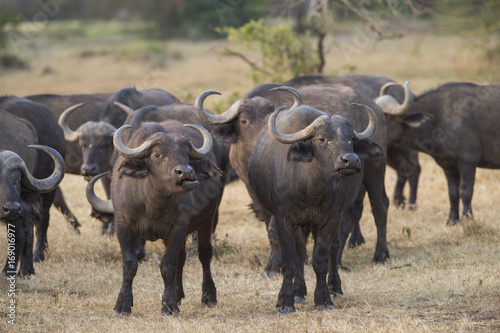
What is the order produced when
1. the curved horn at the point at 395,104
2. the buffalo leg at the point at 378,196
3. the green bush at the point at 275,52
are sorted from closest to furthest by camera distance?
the buffalo leg at the point at 378,196 → the curved horn at the point at 395,104 → the green bush at the point at 275,52

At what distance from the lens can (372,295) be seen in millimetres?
7094

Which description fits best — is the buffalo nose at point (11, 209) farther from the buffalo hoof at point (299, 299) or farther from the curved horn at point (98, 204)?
the buffalo hoof at point (299, 299)

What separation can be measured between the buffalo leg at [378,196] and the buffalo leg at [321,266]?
202cm

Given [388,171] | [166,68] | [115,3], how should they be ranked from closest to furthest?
[388,171], [166,68], [115,3]

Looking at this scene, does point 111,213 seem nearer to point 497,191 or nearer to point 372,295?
point 372,295

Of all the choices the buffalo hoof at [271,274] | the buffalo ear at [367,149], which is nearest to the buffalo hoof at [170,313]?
the buffalo hoof at [271,274]

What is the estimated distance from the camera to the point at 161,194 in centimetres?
630

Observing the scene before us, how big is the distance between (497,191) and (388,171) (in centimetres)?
251

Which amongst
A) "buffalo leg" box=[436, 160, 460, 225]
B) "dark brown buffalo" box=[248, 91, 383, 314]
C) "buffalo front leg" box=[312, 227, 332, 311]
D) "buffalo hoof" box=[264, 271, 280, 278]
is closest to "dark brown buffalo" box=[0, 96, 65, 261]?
"buffalo hoof" box=[264, 271, 280, 278]

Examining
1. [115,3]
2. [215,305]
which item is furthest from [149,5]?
[215,305]

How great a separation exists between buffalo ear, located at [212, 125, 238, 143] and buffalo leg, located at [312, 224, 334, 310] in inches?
78.5

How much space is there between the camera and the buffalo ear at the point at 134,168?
625 cm

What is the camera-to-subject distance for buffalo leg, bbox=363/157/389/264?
28.0 ft

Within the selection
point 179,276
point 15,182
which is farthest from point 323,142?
point 15,182
